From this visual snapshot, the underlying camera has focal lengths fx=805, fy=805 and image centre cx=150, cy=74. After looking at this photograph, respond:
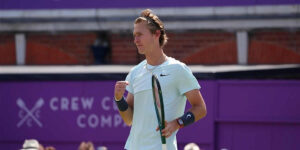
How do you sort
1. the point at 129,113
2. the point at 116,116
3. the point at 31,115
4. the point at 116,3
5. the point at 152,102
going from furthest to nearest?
the point at 116,3, the point at 31,115, the point at 116,116, the point at 129,113, the point at 152,102

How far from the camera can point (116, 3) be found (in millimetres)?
13164

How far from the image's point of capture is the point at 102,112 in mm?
11141

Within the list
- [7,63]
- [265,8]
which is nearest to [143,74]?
[265,8]

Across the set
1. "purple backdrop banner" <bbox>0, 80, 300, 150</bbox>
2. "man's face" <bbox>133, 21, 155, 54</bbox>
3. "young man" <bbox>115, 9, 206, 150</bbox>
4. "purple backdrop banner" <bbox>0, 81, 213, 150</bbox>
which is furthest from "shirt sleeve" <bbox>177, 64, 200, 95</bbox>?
"purple backdrop banner" <bbox>0, 81, 213, 150</bbox>

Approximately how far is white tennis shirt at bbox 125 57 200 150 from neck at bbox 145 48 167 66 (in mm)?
26

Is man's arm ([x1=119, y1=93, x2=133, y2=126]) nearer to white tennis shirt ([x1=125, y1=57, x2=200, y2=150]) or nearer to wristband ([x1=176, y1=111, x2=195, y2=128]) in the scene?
white tennis shirt ([x1=125, y1=57, x2=200, y2=150])

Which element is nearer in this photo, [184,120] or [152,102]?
[184,120]

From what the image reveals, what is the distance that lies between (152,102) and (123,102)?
0.18 metres

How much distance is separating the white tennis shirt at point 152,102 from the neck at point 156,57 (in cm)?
3

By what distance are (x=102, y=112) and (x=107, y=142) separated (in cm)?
42

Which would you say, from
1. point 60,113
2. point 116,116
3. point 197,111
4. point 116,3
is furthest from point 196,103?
point 116,3

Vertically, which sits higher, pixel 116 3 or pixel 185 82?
pixel 116 3

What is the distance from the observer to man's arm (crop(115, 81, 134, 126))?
4402 millimetres

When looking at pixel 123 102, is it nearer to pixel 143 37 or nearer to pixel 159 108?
pixel 159 108
